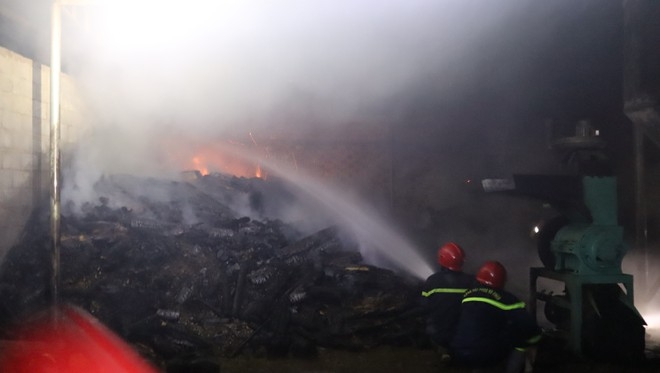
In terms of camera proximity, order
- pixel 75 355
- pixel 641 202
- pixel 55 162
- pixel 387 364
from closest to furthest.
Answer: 1. pixel 75 355
2. pixel 55 162
3. pixel 387 364
4. pixel 641 202

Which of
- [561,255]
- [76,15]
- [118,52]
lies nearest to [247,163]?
[118,52]

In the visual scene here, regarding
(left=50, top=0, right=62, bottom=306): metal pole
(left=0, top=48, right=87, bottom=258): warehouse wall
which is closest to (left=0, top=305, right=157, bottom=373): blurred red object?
(left=50, top=0, right=62, bottom=306): metal pole

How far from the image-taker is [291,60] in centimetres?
966

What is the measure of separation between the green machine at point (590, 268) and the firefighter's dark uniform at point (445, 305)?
5.27 feet

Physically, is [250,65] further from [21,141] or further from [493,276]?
[493,276]

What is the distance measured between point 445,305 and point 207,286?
340cm

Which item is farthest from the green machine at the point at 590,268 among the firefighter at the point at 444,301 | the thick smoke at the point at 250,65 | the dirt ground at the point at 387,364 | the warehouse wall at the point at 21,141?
the warehouse wall at the point at 21,141

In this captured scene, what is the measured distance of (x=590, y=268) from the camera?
18.9 feet

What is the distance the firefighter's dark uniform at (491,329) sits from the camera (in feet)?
13.2

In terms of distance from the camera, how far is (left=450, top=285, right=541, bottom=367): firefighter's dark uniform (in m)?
4.01

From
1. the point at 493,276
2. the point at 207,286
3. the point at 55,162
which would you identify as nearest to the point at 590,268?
the point at 493,276

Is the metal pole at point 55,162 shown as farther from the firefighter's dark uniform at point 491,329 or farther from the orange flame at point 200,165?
the orange flame at point 200,165

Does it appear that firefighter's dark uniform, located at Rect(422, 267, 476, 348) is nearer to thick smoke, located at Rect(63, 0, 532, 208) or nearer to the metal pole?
the metal pole

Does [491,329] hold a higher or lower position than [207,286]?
higher
